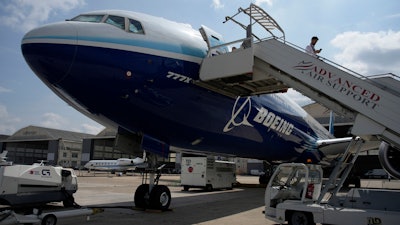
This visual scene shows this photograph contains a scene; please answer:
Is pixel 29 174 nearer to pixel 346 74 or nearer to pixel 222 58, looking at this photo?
pixel 222 58

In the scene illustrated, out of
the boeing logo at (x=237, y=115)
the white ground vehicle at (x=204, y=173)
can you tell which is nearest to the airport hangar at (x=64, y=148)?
the white ground vehicle at (x=204, y=173)

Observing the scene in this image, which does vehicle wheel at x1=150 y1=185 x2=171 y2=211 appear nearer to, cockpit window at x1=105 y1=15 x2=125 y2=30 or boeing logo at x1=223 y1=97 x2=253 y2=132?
boeing logo at x1=223 y1=97 x2=253 y2=132

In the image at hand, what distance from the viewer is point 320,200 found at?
24.7 ft

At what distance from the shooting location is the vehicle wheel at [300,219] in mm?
7384

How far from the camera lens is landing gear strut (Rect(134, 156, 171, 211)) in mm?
10503

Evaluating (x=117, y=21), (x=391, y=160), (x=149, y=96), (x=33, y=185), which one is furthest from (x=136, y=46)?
(x=391, y=160)

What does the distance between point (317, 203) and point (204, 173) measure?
12381 millimetres

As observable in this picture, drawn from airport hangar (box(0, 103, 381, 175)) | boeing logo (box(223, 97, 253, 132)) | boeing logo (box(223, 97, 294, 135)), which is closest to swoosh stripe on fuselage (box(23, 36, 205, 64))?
boeing logo (box(223, 97, 253, 132))

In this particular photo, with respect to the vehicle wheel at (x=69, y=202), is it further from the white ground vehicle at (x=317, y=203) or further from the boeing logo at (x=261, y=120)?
the white ground vehicle at (x=317, y=203)

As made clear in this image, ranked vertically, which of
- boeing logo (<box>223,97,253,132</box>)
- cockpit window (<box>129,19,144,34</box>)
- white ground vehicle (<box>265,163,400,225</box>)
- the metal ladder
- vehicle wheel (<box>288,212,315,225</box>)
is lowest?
vehicle wheel (<box>288,212,315,225</box>)

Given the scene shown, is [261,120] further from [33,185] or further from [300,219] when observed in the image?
[33,185]

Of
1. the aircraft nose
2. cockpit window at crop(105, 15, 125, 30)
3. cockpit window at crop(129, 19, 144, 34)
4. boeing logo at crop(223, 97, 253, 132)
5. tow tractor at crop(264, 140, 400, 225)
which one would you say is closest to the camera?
tow tractor at crop(264, 140, 400, 225)

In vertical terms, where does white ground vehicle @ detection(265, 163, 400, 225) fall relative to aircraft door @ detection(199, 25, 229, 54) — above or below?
below

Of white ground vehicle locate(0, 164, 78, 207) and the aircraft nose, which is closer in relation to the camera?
the aircraft nose
